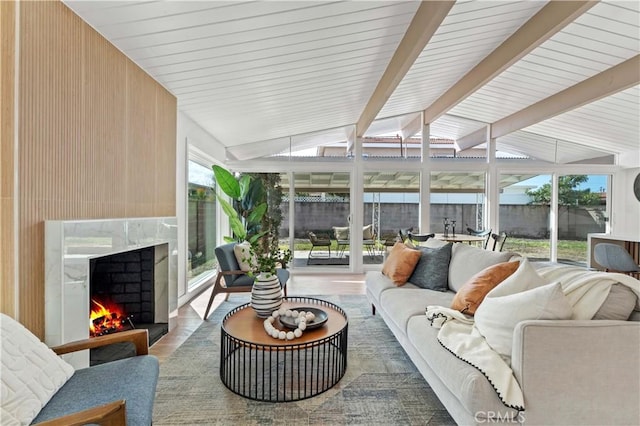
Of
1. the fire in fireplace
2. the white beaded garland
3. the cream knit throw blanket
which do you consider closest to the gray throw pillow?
the cream knit throw blanket

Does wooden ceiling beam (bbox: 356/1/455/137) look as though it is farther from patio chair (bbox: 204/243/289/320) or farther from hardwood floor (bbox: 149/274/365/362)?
hardwood floor (bbox: 149/274/365/362)

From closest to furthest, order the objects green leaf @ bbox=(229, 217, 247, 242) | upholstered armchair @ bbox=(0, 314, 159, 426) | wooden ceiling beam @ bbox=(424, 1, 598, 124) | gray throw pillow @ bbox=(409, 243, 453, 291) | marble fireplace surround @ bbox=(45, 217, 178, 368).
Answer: upholstered armchair @ bbox=(0, 314, 159, 426)
marble fireplace surround @ bbox=(45, 217, 178, 368)
wooden ceiling beam @ bbox=(424, 1, 598, 124)
gray throw pillow @ bbox=(409, 243, 453, 291)
green leaf @ bbox=(229, 217, 247, 242)

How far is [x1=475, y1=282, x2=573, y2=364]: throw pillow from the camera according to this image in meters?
1.48

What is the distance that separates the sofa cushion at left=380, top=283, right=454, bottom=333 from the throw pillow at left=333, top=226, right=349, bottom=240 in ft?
9.93

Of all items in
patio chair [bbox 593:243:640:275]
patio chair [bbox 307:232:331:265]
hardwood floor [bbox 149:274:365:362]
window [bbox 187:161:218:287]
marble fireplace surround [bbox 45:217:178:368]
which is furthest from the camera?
patio chair [bbox 307:232:331:265]

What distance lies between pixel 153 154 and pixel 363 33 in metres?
2.28

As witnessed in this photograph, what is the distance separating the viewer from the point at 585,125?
529cm

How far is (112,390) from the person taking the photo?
4.52 ft

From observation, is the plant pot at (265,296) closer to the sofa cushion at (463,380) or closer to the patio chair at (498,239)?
the sofa cushion at (463,380)

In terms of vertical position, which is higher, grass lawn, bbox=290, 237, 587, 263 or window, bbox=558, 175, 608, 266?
window, bbox=558, 175, 608, 266

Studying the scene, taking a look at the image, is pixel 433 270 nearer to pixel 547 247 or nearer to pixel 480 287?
pixel 480 287

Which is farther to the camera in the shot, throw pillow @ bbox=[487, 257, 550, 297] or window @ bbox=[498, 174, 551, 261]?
window @ bbox=[498, 174, 551, 261]

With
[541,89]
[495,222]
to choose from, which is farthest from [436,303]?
[495,222]

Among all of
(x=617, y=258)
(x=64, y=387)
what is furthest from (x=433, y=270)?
(x=64, y=387)
